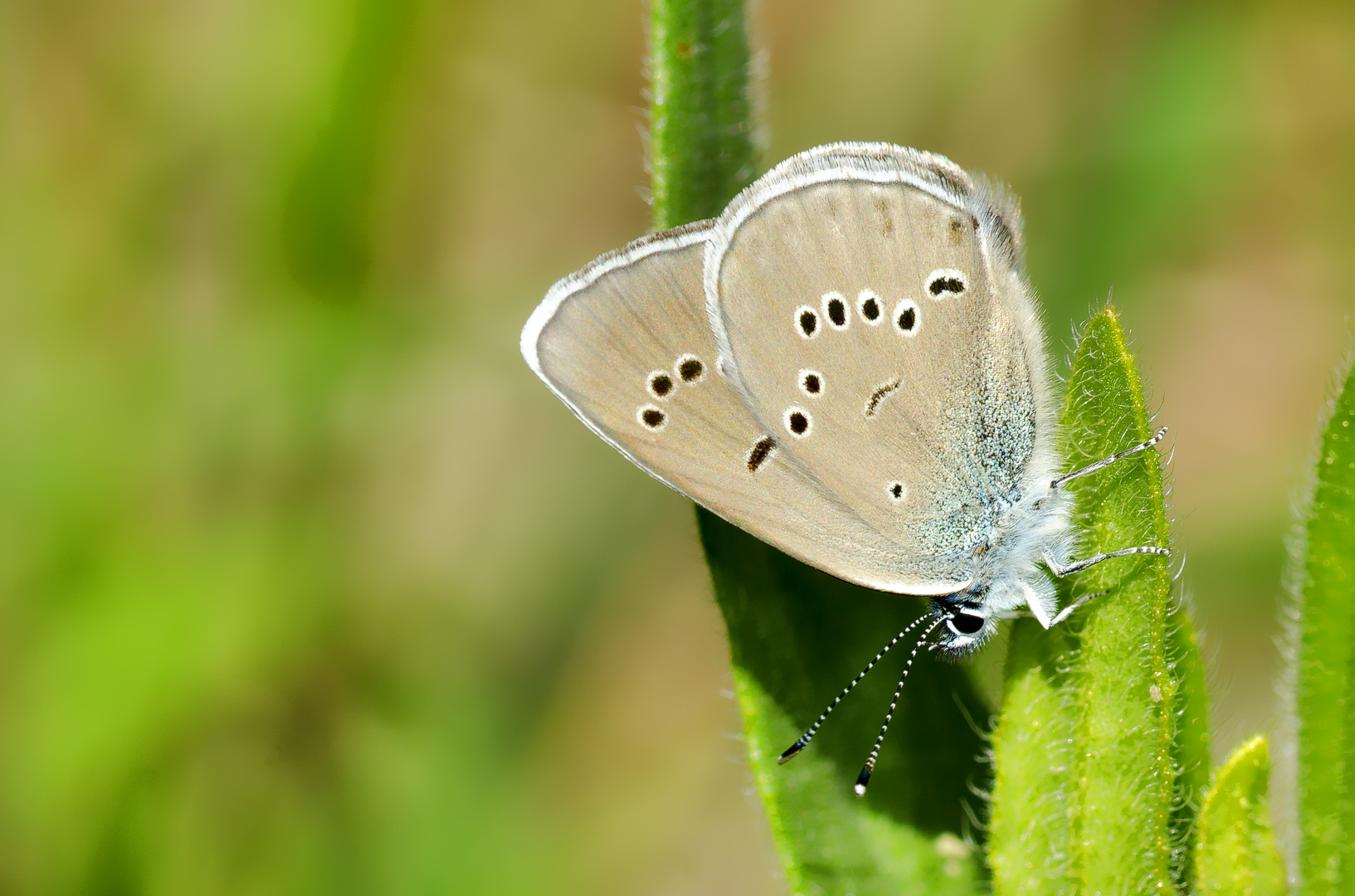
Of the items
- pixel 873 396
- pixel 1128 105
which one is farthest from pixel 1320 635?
pixel 1128 105

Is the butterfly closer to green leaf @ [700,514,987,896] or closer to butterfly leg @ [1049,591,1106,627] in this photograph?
green leaf @ [700,514,987,896]

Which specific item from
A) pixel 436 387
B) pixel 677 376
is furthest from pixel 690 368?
pixel 436 387

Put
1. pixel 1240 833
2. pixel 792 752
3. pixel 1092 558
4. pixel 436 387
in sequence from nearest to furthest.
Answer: pixel 1240 833, pixel 1092 558, pixel 792 752, pixel 436 387

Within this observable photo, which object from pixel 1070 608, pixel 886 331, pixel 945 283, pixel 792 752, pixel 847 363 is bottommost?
pixel 792 752

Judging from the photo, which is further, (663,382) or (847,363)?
(847,363)

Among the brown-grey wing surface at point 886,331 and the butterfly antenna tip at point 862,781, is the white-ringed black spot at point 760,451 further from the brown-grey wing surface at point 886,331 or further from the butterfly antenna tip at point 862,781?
the butterfly antenna tip at point 862,781

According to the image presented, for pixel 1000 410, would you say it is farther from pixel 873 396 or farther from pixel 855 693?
pixel 855 693

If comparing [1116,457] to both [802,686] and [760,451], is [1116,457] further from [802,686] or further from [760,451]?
[760,451]
